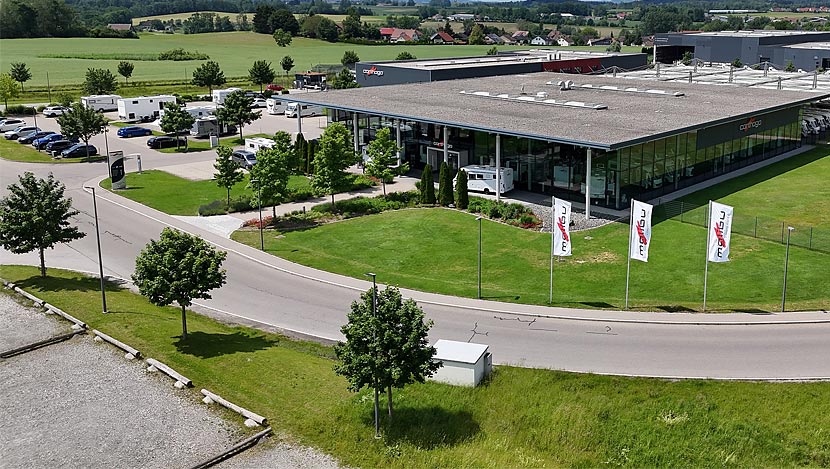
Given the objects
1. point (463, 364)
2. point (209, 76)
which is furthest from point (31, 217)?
point (209, 76)

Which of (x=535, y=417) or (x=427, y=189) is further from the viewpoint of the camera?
(x=427, y=189)

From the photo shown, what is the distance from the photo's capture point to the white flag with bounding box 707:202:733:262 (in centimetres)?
3169

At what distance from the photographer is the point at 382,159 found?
169ft

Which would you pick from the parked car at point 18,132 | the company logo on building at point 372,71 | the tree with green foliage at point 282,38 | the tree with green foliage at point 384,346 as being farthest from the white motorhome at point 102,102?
the tree with green foliage at point 282,38

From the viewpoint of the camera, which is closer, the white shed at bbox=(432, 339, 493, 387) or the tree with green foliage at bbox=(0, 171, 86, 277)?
the white shed at bbox=(432, 339, 493, 387)

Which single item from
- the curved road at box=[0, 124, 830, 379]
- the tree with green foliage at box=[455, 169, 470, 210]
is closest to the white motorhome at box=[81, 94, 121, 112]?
the curved road at box=[0, 124, 830, 379]

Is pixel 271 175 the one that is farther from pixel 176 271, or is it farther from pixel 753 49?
Answer: pixel 753 49

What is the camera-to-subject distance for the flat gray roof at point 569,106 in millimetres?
46781

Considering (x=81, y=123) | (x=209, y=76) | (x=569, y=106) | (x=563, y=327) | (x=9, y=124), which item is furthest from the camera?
(x=209, y=76)

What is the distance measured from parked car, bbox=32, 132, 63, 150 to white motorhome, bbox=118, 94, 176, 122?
1329 cm

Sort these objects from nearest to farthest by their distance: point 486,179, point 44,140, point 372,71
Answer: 1. point 486,179
2. point 44,140
3. point 372,71

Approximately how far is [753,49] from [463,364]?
105468 mm

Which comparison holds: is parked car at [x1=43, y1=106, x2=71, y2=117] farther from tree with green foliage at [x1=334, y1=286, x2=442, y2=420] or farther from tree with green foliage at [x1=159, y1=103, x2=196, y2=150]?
tree with green foliage at [x1=334, y1=286, x2=442, y2=420]

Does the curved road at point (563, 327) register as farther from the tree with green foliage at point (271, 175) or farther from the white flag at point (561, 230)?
the tree with green foliage at point (271, 175)
